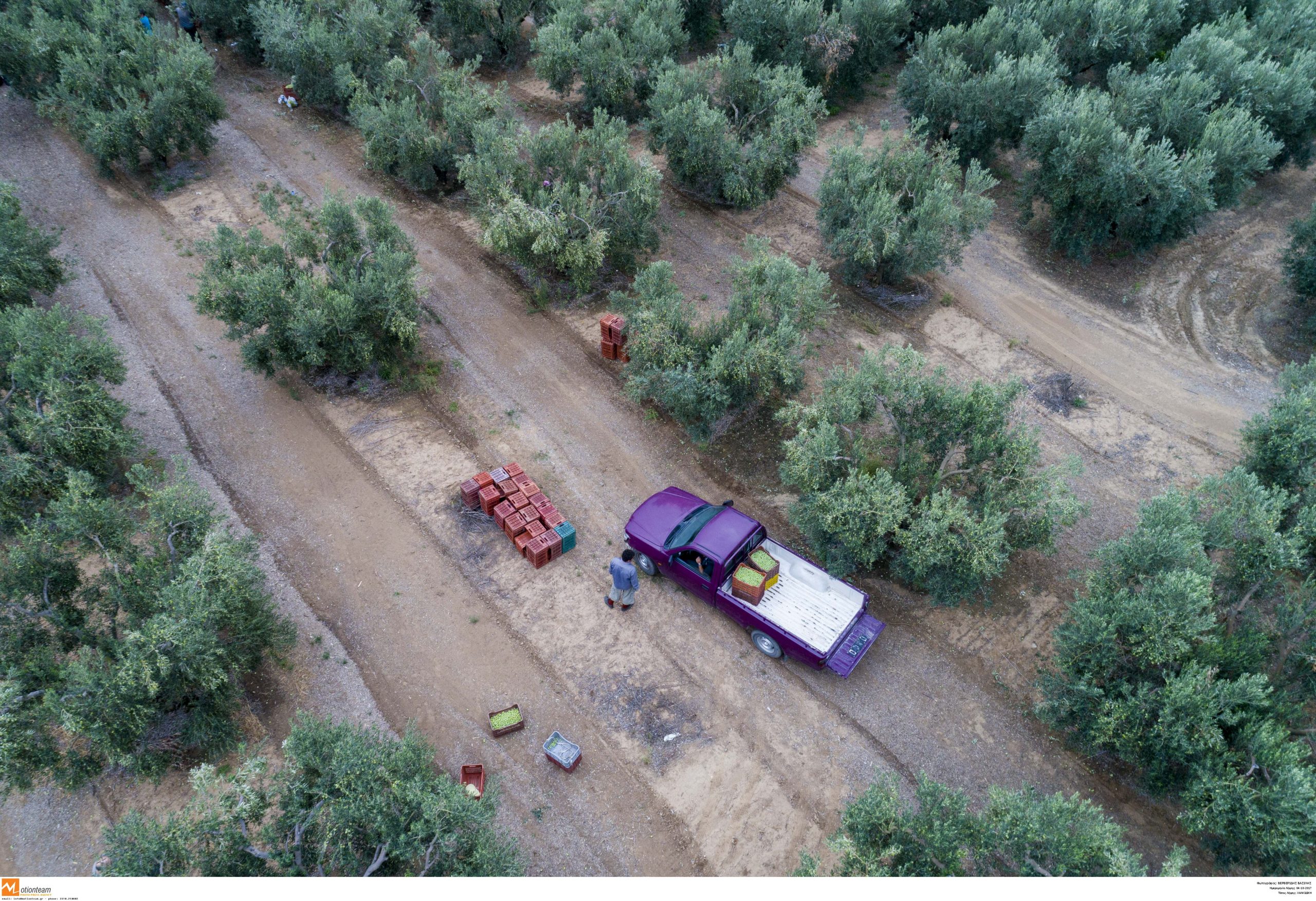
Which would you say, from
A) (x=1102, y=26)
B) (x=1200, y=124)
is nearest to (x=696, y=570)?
(x=1200, y=124)

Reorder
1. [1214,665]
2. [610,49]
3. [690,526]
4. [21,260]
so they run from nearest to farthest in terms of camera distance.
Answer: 1. [1214,665]
2. [690,526]
3. [21,260]
4. [610,49]

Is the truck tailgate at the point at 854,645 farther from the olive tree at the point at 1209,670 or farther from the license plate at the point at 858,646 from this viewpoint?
the olive tree at the point at 1209,670

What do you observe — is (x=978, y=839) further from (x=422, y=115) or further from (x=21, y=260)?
(x=422, y=115)

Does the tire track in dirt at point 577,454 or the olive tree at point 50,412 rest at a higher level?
the olive tree at point 50,412

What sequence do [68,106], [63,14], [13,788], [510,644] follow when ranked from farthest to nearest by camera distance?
[63,14], [68,106], [510,644], [13,788]

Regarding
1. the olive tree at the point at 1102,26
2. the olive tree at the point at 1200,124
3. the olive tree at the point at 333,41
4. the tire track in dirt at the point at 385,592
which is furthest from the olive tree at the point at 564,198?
the olive tree at the point at 1102,26

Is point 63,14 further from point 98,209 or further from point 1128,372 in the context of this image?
point 1128,372

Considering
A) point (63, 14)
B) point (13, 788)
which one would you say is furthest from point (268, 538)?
point (63, 14)
